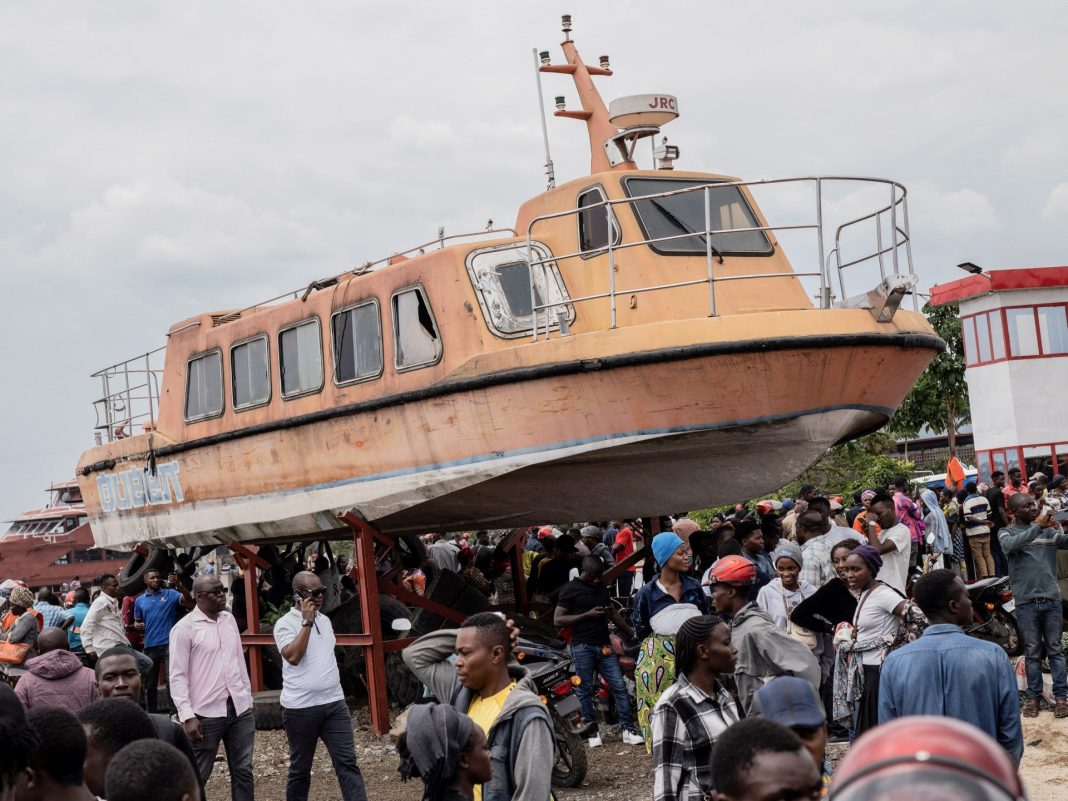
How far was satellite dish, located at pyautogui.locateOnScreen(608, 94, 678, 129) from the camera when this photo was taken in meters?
11.4

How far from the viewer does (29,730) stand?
3.89 meters

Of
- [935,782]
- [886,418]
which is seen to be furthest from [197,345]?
[935,782]

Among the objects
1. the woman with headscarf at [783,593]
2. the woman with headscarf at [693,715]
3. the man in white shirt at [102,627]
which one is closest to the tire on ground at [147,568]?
the man in white shirt at [102,627]

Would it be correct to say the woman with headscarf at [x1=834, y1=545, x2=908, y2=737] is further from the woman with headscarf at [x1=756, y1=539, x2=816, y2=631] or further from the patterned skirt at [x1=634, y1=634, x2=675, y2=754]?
the woman with headscarf at [x1=756, y1=539, x2=816, y2=631]

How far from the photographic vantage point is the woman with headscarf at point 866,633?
6.81 metres

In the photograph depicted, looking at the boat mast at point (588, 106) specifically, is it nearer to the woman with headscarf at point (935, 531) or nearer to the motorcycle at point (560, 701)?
the motorcycle at point (560, 701)

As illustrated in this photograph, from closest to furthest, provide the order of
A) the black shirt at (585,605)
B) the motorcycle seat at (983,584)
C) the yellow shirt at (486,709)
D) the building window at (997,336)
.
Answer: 1. the yellow shirt at (486,709)
2. the black shirt at (585,605)
3. the motorcycle seat at (983,584)
4. the building window at (997,336)

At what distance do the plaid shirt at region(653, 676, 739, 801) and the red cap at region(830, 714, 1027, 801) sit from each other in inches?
109

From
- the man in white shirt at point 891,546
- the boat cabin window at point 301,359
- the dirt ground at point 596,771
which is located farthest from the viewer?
the boat cabin window at point 301,359

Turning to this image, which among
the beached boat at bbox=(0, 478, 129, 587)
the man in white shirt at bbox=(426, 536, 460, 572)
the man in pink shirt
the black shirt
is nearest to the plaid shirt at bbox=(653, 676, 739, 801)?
the man in pink shirt

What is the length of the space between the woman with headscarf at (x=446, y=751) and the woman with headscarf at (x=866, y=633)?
3078 mm

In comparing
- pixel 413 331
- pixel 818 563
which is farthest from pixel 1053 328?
pixel 413 331

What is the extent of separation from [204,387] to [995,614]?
858cm

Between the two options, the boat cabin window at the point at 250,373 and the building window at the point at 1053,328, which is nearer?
the boat cabin window at the point at 250,373
